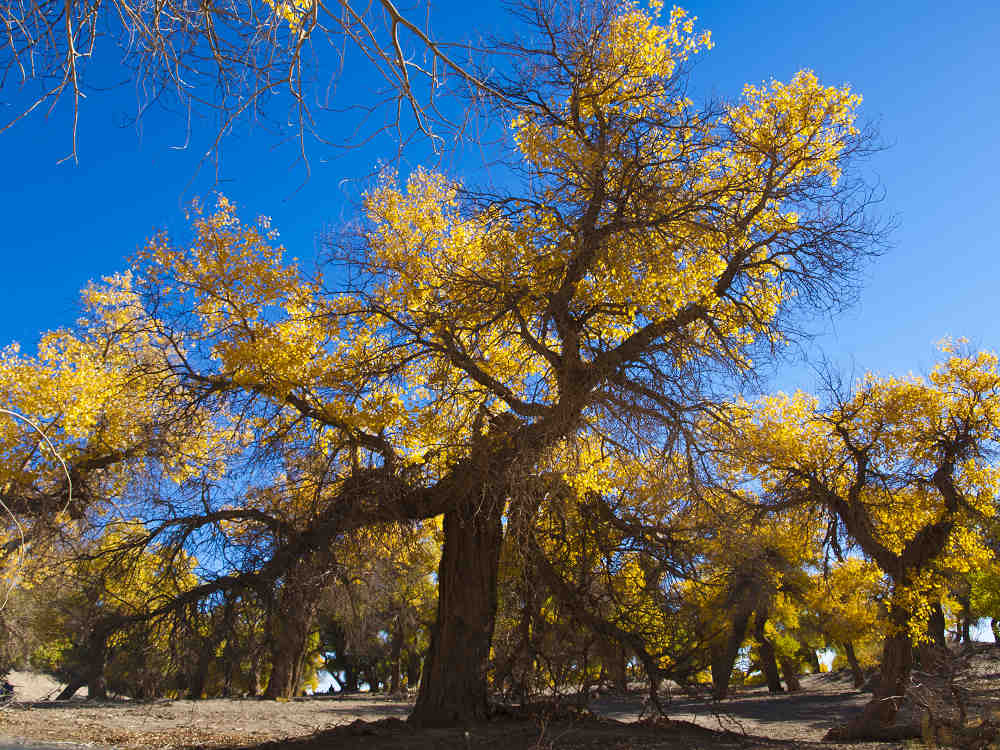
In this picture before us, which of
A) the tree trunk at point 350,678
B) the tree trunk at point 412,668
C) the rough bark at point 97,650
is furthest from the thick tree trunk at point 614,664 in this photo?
the tree trunk at point 350,678

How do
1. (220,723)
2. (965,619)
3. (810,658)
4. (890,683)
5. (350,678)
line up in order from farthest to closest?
(350,678)
(810,658)
(965,619)
(890,683)
(220,723)

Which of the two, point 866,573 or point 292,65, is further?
point 866,573

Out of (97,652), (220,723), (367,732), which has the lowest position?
(220,723)

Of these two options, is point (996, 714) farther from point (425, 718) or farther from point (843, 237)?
point (425, 718)

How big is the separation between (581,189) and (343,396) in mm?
4349

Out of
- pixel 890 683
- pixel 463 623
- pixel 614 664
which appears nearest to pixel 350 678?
pixel 890 683

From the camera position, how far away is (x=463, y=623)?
32.6ft

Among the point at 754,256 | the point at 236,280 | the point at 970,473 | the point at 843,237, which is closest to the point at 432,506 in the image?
the point at 236,280

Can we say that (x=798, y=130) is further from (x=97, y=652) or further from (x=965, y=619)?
(x=965, y=619)

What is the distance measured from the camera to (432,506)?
9.89 meters

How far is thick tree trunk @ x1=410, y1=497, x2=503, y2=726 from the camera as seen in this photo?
31.3ft

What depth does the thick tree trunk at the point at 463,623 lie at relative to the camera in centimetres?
954

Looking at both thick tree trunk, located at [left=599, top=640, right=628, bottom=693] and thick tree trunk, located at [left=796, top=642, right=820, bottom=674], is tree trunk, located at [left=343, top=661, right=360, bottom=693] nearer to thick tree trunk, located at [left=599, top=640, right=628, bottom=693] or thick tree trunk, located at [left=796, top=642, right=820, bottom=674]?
thick tree trunk, located at [left=796, top=642, right=820, bottom=674]

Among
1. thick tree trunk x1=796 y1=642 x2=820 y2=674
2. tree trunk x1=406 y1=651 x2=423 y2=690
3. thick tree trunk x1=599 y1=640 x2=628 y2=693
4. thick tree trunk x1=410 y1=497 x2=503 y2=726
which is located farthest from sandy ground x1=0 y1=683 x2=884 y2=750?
thick tree trunk x1=796 y1=642 x2=820 y2=674
